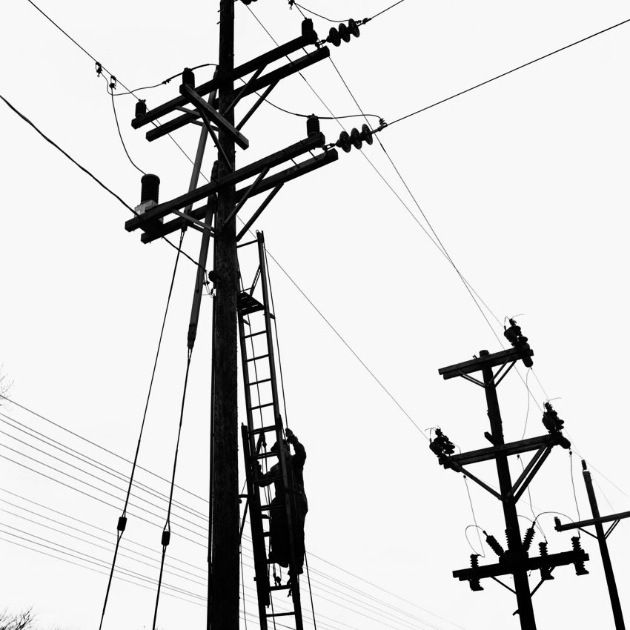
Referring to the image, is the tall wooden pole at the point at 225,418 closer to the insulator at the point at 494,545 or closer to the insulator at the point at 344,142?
the insulator at the point at 344,142

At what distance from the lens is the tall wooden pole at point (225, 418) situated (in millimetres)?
5785

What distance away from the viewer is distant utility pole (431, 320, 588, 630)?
40.0 ft

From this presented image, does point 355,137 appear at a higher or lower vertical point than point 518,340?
lower

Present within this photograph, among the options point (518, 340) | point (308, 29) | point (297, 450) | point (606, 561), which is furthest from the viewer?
point (606, 561)

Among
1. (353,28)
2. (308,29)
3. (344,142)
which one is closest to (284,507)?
(344,142)

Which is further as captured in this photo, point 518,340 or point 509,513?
point 518,340

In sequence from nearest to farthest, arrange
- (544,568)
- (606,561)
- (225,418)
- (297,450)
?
(225,418) < (297,450) < (544,568) < (606,561)

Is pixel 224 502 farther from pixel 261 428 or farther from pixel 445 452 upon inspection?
pixel 445 452

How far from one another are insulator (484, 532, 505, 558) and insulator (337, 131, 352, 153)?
8.08 m

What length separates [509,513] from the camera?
12.7 meters

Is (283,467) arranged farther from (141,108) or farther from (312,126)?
(141,108)

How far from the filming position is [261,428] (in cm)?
855

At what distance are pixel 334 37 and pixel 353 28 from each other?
31 centimetres

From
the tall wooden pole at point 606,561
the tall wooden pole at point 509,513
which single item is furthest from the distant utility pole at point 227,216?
the tall wooden pole at point 606,561
